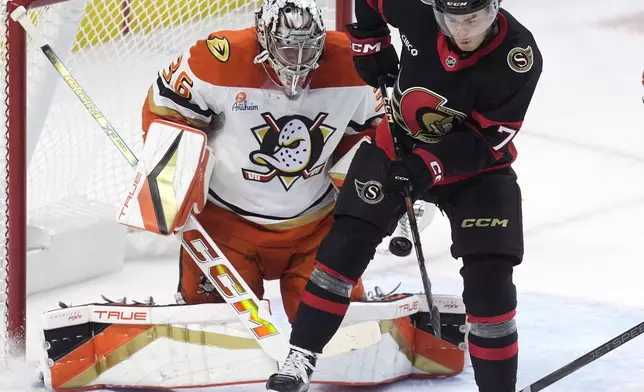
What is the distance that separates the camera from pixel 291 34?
260 centimetres

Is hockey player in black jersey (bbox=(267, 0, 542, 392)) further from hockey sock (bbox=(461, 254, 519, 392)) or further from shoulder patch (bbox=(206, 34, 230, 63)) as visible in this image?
shoulder patch (bbox=(206, 34, 230, 63))

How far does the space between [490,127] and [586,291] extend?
127cm

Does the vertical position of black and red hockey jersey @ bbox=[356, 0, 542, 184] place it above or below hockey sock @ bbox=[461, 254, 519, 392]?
above

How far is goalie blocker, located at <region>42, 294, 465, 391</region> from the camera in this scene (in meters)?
2.73

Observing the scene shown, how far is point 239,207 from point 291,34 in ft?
1.56

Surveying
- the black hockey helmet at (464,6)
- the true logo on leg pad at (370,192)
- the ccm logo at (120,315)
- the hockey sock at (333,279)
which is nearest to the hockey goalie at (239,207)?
the ccm logo at (120,315)

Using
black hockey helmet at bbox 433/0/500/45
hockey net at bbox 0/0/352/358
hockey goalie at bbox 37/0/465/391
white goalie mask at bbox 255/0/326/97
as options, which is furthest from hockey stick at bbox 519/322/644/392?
hockey net at bbox 0/0/352/358

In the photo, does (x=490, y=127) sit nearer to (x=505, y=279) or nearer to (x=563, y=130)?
(x=505, y=279)

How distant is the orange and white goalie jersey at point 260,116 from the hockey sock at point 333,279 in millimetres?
387

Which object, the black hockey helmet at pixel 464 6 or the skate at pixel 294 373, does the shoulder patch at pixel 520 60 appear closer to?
the black hockey helmet at pixel 464 6

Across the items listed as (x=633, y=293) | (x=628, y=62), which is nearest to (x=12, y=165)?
(x=633, y=293)

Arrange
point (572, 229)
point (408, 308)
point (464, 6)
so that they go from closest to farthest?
1. point (464, 6)
2. point (408, 308)
3. point (572, 229)

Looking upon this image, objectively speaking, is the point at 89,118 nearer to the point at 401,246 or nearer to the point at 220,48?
the point at 220,48

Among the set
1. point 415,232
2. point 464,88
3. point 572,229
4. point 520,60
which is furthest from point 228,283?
point 572,229
